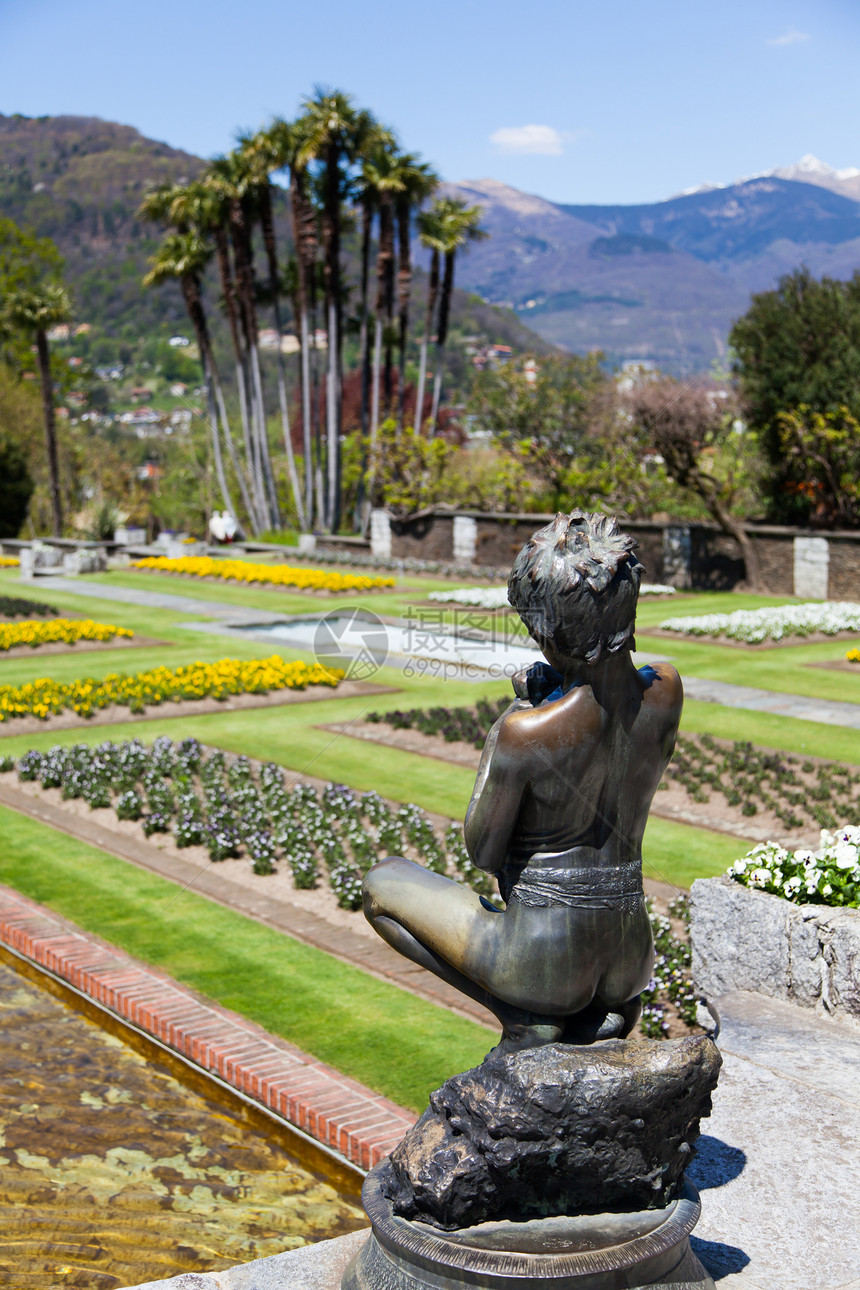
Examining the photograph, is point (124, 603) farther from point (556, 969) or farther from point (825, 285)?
point (556, 969)

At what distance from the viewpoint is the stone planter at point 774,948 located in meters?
5.27

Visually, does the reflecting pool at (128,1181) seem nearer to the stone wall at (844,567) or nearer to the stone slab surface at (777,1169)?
the stone slab surface at (777,1169)

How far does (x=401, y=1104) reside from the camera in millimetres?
5211

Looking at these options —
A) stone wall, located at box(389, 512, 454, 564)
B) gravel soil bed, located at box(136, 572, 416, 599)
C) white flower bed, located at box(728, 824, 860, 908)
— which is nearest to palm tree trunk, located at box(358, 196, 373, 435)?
stone wall, located at box(389, 512, 454, 564)

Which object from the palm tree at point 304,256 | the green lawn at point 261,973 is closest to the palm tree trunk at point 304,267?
the palm tree at point 304,256

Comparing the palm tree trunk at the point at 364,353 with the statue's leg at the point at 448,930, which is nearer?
the statue's leg at the point at 448,930

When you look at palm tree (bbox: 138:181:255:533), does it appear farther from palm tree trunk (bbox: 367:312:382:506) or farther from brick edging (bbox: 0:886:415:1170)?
brick edging (bbox: 0:886:415:1170)

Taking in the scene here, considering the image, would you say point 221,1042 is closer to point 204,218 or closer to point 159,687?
point 159,687

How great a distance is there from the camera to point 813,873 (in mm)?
5605

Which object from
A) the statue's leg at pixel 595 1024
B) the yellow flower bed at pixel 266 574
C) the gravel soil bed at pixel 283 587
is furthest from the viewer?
the yellow flower bed at pixel 266 574

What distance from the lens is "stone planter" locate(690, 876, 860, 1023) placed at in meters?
5.27

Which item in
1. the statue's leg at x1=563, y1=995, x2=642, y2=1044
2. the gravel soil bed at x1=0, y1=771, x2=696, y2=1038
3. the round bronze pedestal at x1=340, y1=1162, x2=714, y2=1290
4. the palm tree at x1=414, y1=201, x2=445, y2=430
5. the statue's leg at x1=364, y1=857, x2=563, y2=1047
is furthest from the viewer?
the palm tree at x1=414, y1=201, x2=445, y2=430

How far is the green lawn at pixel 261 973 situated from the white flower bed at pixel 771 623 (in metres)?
12.4

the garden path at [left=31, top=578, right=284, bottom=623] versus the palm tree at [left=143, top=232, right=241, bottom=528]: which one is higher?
the palm tree at [left=143, top=232, right=241, bottom=528]
